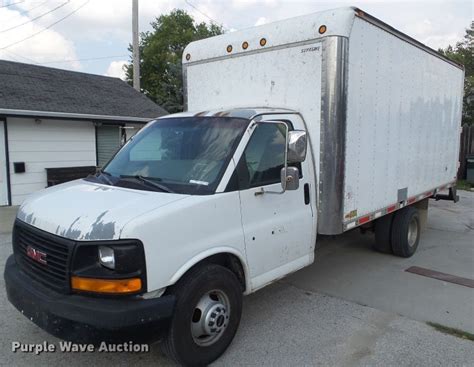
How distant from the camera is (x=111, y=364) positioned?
132 inches

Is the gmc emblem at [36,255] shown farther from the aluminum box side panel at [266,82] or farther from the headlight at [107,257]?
the aluminum box side panel at [266,82]

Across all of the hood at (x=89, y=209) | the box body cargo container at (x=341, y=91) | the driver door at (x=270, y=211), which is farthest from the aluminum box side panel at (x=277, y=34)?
the hood at (x=89, y=209)

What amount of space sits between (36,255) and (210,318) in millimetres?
1444

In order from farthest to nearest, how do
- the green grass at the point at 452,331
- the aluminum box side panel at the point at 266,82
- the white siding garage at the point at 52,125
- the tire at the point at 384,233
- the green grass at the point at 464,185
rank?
the green grass at the point at 464,185 → the white siding garage at the point at 52,125 → the tire at the point at 384,233 → the aluminum box side panel at the point at 266,82 → the green grass at the point at 452,331

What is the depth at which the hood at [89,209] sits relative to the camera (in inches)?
110

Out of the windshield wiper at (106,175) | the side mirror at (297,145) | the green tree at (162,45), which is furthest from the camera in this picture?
the green tree at (162,45)

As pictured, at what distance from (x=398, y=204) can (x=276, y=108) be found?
8.30 feet

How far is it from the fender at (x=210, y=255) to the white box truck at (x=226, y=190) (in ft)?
0.05

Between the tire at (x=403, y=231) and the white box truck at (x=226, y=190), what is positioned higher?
the white box truck at (x=226, y=190)

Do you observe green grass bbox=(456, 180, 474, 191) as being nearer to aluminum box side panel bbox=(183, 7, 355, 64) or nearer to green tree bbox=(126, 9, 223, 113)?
aluminum box side panel bbox=(183, 7, 355, 64)

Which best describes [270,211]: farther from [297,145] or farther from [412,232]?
[412,232]

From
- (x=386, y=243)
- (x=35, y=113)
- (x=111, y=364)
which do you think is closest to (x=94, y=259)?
(x=111, y=364)

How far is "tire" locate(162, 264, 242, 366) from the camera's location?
301 cm

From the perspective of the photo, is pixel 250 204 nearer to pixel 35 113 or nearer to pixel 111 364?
pixel 111 364
